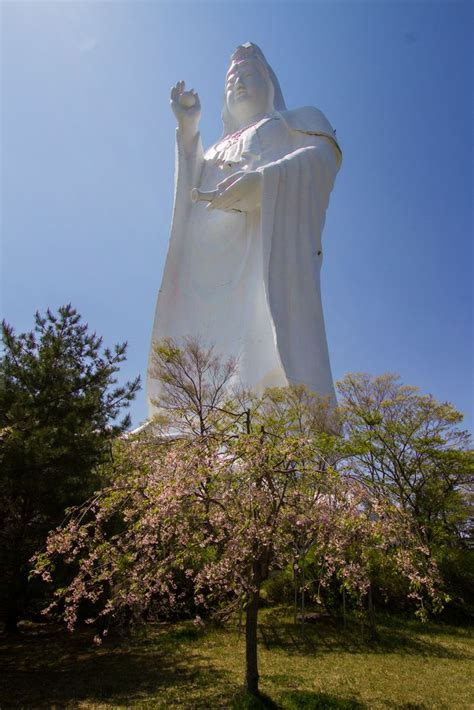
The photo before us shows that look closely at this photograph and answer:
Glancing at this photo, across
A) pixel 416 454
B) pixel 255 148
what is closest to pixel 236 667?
pixel 416 454

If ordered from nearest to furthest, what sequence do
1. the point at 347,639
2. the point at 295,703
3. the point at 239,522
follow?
1. the point at 239,522
2. the point at 295,703
3. the point at 347,639

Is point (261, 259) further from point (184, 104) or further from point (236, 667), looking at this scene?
point (236, 667)

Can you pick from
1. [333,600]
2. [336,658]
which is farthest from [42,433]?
[333,600]

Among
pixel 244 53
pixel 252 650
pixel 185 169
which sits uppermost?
pixel 244 53

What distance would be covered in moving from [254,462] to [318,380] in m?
6.47

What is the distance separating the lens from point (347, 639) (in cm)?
650

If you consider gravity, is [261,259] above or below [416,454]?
above

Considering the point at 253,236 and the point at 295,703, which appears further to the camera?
the point at 253,236

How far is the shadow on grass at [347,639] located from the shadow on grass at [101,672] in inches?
50.7

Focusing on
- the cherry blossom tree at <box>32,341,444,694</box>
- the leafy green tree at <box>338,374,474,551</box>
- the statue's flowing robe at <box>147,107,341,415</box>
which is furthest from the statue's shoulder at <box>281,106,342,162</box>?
the cherry blossom tree at <box>32,341,444,694</box>

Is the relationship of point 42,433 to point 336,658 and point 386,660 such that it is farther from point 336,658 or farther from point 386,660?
point 386,660

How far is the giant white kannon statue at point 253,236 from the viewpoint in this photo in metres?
10.6

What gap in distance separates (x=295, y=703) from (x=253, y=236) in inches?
392

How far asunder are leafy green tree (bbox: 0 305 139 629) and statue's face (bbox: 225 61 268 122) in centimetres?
959
